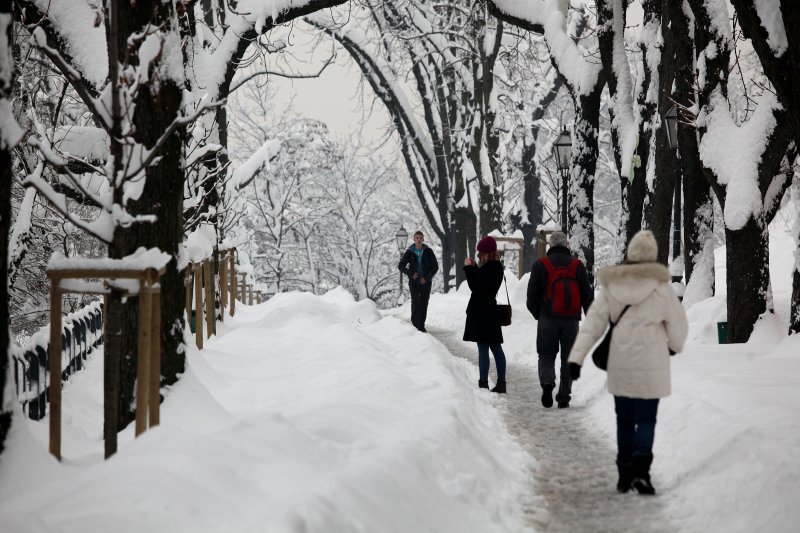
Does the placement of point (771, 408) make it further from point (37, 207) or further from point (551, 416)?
point (37, 207)

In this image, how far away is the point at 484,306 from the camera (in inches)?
398

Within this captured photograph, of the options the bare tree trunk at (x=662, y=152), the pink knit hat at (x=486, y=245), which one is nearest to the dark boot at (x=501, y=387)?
the pink knit hat at (x=486, y=245)

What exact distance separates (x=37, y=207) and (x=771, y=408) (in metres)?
11.2

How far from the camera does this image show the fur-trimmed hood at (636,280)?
19.2 ft

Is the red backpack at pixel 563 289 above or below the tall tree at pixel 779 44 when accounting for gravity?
below

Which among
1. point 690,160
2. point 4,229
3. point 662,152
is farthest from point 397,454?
point 662,152

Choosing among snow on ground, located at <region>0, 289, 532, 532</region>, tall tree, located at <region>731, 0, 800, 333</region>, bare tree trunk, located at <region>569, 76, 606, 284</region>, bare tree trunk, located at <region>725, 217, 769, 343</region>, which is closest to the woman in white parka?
snow on ground, located at <region>0, 289, 532, 532</region>

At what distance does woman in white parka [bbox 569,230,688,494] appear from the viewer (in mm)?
5754

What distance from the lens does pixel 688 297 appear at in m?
16.4

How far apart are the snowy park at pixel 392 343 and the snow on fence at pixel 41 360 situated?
0.12 feet

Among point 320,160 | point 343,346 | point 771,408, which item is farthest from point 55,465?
point 320,160

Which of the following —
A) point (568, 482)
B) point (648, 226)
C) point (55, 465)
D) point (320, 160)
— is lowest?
point (568, 482)

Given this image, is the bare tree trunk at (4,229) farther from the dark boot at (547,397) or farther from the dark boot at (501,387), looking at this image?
the dark boot at (501,387)

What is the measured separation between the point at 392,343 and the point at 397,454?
8005 millimetres
